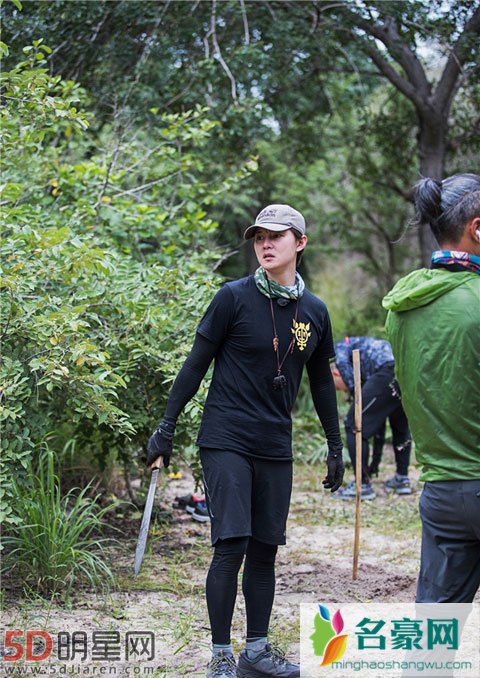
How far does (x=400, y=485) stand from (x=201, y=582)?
3.28 metres

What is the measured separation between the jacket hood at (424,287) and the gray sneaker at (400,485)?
518 cm

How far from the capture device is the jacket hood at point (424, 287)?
2613mm

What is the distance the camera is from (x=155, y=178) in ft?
23.4

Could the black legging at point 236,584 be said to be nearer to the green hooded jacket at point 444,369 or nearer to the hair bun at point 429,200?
the green hooded jacket at point 444,369

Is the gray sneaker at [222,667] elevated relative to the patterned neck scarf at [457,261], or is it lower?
lower

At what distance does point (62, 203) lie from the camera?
6531 millimetres

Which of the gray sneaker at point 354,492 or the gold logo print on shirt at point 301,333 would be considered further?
the gray sneaker at point 354,492

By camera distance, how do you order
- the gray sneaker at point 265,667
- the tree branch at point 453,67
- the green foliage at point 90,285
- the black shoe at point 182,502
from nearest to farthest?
1. the gray sneaker at point 265,667
2. the green foliage at point 90,285
3. the black shoe at point 182,502
4. the tree branch at point 453,67

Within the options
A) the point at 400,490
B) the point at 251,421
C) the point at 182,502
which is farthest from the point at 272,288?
the point at 400,490

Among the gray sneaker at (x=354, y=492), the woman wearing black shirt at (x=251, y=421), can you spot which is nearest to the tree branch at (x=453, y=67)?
the gray sneaker at (x=354, y=492)

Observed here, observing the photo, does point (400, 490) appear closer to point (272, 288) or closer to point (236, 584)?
point (236, 584)

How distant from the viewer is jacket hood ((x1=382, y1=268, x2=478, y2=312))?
2613mm

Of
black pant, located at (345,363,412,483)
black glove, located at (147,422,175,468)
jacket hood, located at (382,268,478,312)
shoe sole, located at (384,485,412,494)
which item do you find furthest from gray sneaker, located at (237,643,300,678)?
shoe sole, located at (384,485,412,494)

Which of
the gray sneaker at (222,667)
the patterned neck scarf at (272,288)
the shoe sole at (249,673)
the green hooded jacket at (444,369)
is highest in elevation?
the patterned neck scarf at (272,288)
